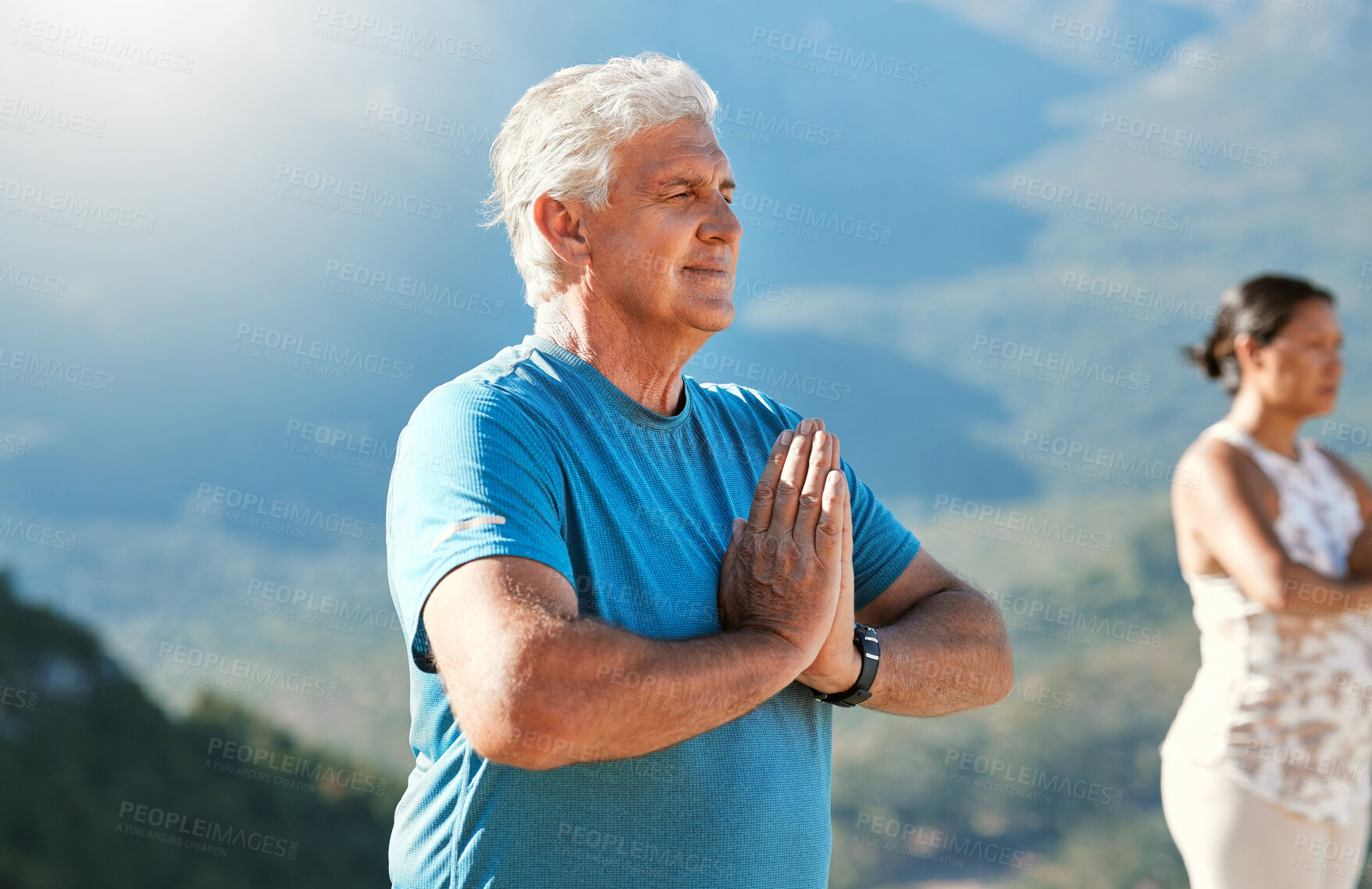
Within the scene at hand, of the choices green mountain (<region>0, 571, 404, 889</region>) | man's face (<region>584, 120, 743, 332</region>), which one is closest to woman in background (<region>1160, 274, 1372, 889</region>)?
man's face (<region>584, 120, 743, 332</region>)

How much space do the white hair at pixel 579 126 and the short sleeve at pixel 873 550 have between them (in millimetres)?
583

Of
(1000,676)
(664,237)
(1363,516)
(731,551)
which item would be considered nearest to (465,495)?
(731,551)

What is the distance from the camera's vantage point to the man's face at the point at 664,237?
1576mm

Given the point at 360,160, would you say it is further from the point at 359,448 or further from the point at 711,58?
the point at 711,58

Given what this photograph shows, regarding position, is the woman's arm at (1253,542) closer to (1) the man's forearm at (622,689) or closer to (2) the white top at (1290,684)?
(2) the white top at (1290,684)

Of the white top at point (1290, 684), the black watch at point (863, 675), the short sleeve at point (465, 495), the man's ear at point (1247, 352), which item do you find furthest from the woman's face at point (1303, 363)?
the short sleeve at point (465, 495)

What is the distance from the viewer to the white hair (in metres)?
1.59

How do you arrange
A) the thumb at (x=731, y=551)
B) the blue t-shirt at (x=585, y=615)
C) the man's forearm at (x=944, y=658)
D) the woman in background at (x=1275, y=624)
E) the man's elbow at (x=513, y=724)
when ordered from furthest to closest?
the woman in background at (x=1275, y=624) → the man's forearm at (x=944, y=658) → the thumb at (x=731, y=551) → the blue t-shirt at (x=585, y=615) → the man's elbow at (x=513, y=724)

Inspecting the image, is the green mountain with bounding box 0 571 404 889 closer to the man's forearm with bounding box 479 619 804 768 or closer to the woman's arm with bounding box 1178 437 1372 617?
the woman's arm with bounding box 1178 437 1372 617

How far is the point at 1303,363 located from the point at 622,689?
2.23m

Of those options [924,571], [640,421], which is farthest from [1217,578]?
[640,421]

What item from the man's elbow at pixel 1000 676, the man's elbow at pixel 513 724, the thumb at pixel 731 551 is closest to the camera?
the man's elbow at pixel 513 724

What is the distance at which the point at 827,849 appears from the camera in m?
1.47

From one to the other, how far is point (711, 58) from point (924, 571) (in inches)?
402
